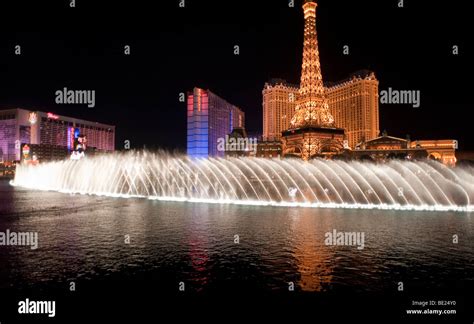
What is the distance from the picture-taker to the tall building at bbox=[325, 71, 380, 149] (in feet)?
500

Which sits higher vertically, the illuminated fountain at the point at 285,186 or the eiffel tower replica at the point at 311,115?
the eiffel tower replica at the point at 311,115

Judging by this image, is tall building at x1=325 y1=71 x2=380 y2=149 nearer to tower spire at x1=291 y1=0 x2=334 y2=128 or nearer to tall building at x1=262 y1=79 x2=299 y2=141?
tall building at x1=262 y1=79 x2=299 y2=141

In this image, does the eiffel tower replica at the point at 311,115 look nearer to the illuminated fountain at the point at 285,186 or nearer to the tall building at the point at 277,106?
the tall building at the point at 277,106

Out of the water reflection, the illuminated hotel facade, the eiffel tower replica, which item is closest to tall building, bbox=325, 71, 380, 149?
the eiffel tower replica

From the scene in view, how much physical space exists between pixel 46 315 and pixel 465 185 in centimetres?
4150

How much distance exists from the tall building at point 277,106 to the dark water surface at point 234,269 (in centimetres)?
16733

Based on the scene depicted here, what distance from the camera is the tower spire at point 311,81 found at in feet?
378

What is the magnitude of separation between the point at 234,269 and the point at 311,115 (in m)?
116

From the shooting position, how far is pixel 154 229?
683 inches

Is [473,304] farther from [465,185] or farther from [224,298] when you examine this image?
[465,185]

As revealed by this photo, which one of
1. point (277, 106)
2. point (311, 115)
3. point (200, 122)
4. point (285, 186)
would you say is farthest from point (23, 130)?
point (285, 186)

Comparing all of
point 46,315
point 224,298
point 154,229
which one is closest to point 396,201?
point 154,229

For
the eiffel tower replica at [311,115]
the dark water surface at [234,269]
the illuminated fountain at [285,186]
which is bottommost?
the dark water surface at [234,269]

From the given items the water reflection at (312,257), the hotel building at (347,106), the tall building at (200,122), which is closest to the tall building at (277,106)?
the hotel building at (347,106)
